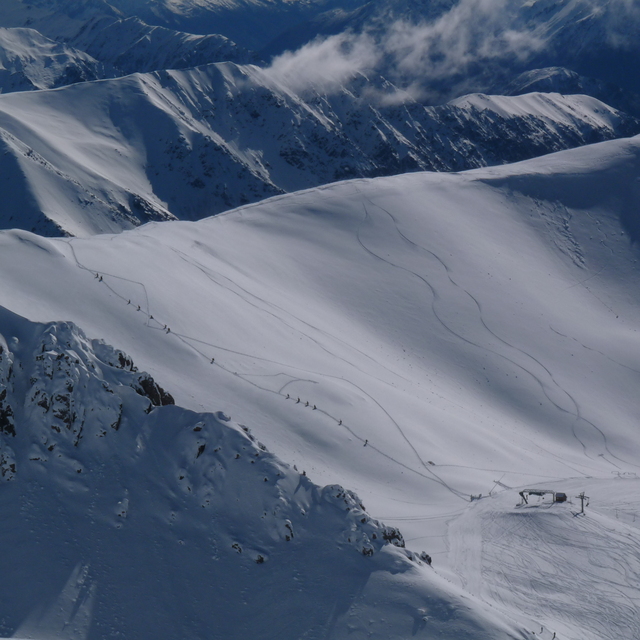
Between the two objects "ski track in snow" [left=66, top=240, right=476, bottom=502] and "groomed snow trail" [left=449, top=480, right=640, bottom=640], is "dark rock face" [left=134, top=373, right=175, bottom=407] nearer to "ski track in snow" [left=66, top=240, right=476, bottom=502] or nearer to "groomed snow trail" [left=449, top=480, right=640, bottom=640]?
"ski track in snow" [left=66, top=240, right=476, bottom=502]

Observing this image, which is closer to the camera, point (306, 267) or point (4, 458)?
point (4, 458)

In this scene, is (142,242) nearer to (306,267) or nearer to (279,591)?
(306,267)

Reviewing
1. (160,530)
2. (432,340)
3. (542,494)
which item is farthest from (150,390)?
(432,340)

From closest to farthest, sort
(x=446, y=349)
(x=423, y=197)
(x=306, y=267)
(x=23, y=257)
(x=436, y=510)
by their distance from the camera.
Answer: (x=436, y=510) → (x=23, y=257) → (x=446, y=349) → (x=306, y=267) → (x=423, y=197)

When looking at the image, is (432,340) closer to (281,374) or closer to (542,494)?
(281,374)

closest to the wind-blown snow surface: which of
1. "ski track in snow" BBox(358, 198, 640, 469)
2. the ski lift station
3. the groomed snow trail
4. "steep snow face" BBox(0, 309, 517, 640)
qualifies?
the groomed snow trail

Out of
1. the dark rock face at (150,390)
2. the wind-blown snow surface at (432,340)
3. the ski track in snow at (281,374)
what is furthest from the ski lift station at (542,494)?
the dark rock face at (150,390)

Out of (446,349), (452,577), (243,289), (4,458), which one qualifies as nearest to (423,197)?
(446,349)
